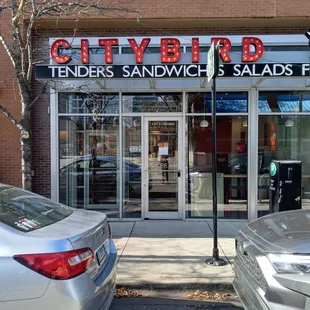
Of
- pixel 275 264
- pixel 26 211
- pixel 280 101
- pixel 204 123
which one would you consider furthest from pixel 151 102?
pixel 275 264

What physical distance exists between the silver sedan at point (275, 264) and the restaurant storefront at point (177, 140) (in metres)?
4.62

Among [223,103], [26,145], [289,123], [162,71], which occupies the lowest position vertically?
[26,145]

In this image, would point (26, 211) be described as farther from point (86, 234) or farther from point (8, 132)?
point (8, 132)

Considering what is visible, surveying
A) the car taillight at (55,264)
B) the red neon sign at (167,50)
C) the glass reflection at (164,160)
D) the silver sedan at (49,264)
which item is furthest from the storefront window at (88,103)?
the car taillight at (55,264)

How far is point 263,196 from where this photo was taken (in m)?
8.43

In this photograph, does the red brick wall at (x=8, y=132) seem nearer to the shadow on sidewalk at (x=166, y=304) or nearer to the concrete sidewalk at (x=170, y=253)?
the concrete sidewalk at (x=170, y=253)

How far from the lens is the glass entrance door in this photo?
27.7ft

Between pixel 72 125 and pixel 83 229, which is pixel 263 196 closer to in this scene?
pixel 72 125

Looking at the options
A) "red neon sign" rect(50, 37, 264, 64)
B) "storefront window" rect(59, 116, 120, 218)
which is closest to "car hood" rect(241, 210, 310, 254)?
"red neon sign" rect(50, 37, 264, 64)

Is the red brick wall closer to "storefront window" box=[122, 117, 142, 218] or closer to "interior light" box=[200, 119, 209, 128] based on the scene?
"storefront window" box=[122, 117, 142, 218]

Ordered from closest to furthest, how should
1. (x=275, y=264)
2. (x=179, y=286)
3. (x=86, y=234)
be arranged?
(x=275, y=264)
(x=86, y=234)
(x=179, y=286)

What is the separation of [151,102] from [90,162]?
2045 mm

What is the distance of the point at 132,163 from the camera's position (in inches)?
334

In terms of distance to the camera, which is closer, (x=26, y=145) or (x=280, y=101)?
(x=26, y=145)
